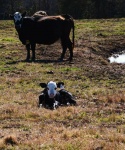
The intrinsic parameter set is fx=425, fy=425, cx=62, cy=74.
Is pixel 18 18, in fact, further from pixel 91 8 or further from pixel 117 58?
pixel 91 8

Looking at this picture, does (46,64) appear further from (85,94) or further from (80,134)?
(80,134)

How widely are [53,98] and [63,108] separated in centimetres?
43

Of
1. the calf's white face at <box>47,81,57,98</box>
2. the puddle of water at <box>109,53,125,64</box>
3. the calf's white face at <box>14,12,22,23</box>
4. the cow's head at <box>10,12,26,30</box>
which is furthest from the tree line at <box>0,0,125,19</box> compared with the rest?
the calf's white face at <box>47,81,57,98</box>

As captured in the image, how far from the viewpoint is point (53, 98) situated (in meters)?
11.7

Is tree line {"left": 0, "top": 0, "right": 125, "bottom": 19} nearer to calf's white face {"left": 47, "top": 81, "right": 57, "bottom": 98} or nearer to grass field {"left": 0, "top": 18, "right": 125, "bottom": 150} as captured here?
grass field {"left": 0, "top": 18, "right": 125, "bottom": 150}

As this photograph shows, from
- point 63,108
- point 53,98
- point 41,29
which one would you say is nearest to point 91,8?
point 41,29

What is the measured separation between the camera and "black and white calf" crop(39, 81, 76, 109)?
11609 mm

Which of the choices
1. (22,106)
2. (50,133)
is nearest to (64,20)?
(22,106)

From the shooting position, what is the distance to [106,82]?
16062 mm

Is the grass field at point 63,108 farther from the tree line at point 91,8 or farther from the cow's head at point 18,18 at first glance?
the tree line at point 91,8

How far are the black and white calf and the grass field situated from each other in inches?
10.9

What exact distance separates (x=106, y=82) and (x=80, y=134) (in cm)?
747

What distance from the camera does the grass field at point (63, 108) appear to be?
8372 millimetres

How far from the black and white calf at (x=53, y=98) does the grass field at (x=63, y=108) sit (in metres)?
0.28
